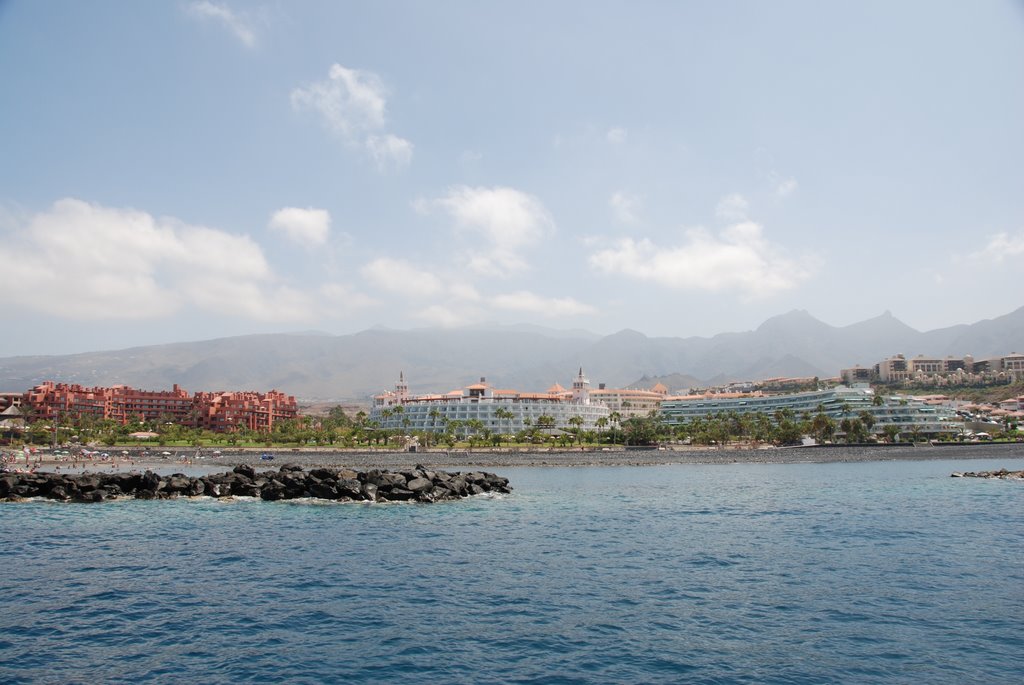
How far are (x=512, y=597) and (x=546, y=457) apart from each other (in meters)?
103

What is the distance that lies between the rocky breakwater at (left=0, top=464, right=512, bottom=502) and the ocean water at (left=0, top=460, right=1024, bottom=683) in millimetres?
7405

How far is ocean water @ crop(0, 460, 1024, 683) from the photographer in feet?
59.3

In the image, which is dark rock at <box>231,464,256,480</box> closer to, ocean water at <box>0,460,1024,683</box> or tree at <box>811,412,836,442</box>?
ocean water at <box>0,460,1024,683</box>

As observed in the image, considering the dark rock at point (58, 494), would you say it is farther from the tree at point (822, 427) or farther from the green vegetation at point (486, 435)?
the tree at point (822, 427)

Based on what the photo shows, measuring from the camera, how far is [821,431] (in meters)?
163

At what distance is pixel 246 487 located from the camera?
2270 inches

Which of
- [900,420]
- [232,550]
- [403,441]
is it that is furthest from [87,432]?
[900,420]

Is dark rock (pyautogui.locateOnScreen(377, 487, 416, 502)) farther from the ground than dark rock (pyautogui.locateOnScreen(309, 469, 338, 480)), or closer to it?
closer to it

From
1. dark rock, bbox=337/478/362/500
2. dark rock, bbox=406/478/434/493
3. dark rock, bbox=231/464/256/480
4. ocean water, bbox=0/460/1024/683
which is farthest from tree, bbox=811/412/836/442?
A: dark rock, bbox=231/464/256/480

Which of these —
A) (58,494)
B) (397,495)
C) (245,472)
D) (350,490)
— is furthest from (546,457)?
(58,494)

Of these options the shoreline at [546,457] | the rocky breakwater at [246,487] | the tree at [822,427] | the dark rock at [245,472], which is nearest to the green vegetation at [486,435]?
the tree at [822,427]

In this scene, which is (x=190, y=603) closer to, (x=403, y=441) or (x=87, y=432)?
(x=403, y=441)

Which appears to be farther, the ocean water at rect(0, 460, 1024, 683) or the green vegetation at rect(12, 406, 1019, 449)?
the green vegetation at rect(12, 406, 1019, 449)

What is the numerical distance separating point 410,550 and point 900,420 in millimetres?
175019
